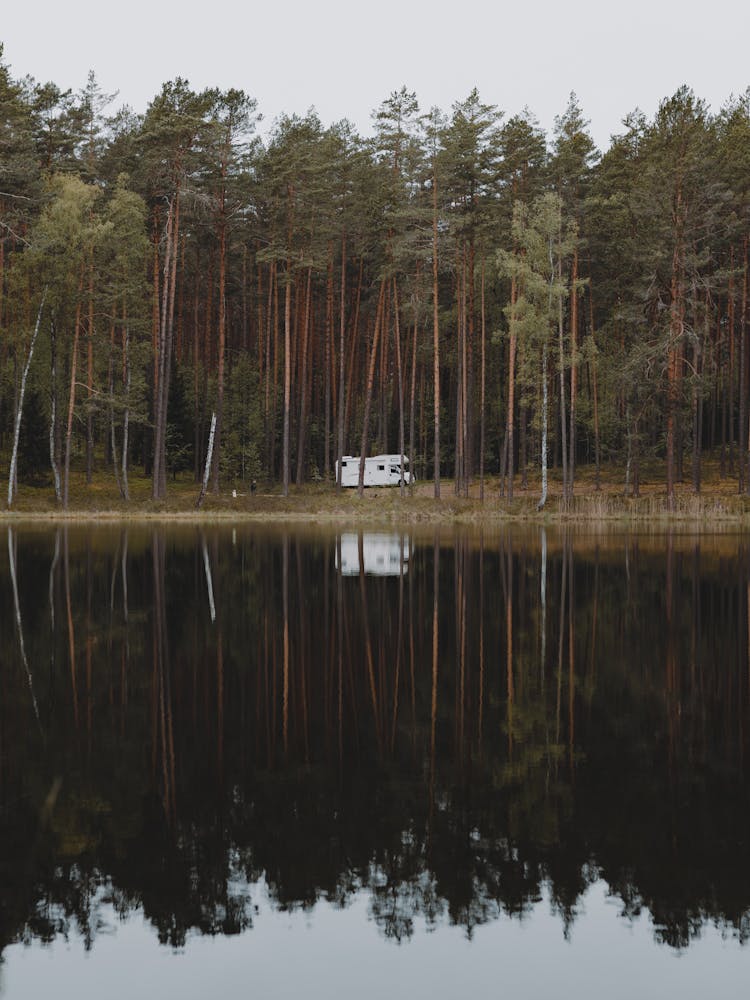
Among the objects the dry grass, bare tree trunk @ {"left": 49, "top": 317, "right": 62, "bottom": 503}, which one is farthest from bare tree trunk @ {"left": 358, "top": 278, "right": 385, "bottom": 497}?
bare tree trunk @ {"left": 49, "top": 317, "right": 62, "bottom": 503}

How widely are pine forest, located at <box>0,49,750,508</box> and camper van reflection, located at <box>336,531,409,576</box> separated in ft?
→ 45.1

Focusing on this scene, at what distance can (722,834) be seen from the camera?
6754 mm

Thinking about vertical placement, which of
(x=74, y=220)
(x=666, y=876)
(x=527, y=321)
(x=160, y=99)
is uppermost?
(x=160, y=99)

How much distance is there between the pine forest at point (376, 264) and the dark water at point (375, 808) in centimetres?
3527

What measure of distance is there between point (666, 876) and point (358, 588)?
49.8 feet

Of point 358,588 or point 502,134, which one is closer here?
point 358,588

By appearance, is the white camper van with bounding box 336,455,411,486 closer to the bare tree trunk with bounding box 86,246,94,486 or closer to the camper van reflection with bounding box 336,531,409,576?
the bare tree trunk with bounding box 86,246,94,486

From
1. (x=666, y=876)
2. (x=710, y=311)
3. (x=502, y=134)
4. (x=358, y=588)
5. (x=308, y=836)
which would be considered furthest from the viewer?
(x=710, y=311)

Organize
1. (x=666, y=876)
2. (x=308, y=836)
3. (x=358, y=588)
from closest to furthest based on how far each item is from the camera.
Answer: (x=666, y=876) < (x=308, y=836) < (x=358, y=588)

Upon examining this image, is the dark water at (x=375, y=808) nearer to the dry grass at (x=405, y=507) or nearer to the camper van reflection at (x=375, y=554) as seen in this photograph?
the camper van reflection at (x=375, y=554)

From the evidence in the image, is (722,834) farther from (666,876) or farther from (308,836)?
(308,836)

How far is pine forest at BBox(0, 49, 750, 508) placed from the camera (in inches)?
1917

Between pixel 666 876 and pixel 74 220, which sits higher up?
pixel 74 220

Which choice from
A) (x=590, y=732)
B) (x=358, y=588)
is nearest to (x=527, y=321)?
(x=358, y=588)
